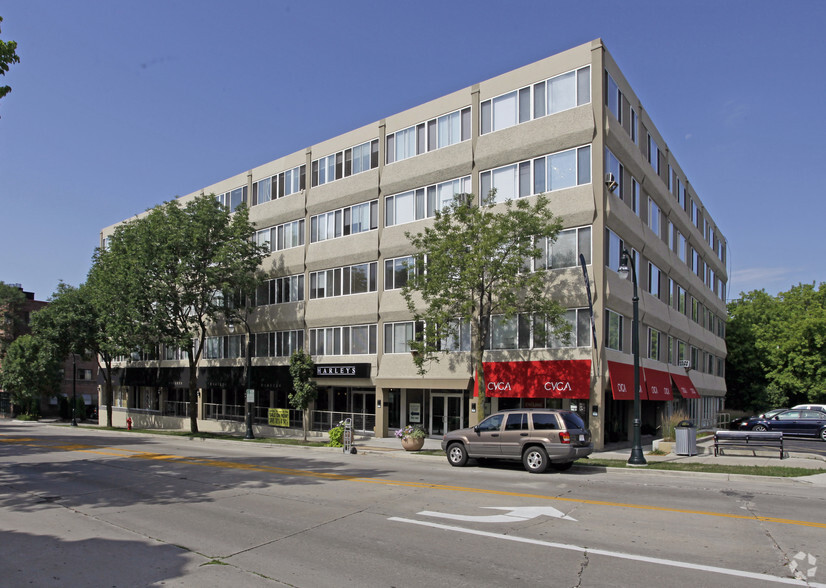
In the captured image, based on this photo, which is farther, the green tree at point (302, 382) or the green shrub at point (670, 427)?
the green tree at point (302, 382)

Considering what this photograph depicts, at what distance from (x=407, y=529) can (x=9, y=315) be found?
3050 inches

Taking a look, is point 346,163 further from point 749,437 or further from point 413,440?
point 749,437

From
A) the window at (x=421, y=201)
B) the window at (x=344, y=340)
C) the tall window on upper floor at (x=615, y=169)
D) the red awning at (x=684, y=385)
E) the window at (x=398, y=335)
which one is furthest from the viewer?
the red awning at (x=684, y=385)

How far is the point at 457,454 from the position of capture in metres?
20.0

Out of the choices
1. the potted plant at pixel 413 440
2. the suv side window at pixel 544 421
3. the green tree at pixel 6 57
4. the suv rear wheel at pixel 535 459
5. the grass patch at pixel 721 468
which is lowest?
the potted plant at pixel 413 440

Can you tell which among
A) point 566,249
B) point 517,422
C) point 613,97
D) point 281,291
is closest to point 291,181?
point 281,291

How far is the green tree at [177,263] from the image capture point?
3525 cm

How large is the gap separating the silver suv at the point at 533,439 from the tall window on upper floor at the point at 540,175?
33.3 ft

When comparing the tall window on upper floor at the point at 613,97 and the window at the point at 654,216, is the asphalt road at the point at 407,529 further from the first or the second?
the window at the point at 654,216

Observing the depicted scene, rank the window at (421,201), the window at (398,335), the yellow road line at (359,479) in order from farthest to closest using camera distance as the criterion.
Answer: the window at (398,335) → the window at (421,201) → the yellow road line at (359,479)

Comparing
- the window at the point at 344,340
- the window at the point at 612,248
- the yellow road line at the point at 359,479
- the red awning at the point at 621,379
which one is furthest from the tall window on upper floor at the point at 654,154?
the yellow road line at the point at 359,479

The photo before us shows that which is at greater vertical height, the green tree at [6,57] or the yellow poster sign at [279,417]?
the green tree at [6,57]

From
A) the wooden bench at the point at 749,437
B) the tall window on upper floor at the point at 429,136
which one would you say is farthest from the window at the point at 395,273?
the wooden bench at the point at 749,437

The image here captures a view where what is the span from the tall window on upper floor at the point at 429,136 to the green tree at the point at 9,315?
198 feet
